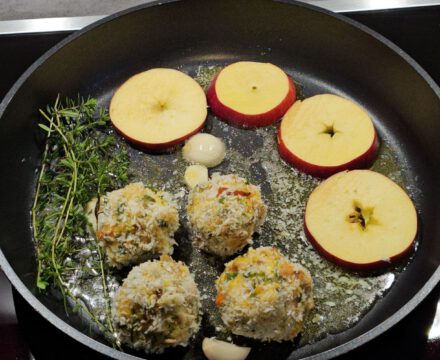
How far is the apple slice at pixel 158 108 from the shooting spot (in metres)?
1.95

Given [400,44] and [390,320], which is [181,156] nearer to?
[390,320]

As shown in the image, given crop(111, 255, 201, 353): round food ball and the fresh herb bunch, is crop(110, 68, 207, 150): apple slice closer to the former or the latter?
the fresh herb bunch

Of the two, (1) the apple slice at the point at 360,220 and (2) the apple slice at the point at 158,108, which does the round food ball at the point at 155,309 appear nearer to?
(1) the apple slice at the point at 360,220

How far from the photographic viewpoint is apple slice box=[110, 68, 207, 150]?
6.40ft

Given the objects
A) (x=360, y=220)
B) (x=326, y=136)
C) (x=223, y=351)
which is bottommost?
(x=223, y=351)

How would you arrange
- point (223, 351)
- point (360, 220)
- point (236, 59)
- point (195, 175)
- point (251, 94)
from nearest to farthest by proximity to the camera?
1. point (223, 351)
2. point (360, 220)
3. point (195, 175)
4. point (251, 94)
5. point (236, 59)

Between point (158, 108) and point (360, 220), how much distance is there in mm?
788

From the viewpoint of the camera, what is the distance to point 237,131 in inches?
79.0

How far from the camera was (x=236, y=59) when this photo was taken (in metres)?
2.23

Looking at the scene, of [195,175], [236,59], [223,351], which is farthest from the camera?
[236,59]

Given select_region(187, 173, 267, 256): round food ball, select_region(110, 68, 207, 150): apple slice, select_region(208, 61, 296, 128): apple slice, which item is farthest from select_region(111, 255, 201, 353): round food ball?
select_region(208, 61, 296, 128): apple slice

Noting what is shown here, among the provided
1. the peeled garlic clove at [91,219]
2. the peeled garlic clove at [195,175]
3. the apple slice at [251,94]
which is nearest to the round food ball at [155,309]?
the peeled garlic clove at [91,219]

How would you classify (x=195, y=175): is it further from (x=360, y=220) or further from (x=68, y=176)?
(x=360, y=220)

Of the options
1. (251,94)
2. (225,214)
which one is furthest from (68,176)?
(251,94)
